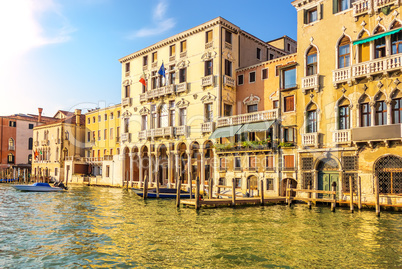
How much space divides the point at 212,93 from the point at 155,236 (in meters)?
18.9

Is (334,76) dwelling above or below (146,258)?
above

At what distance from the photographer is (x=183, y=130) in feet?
109

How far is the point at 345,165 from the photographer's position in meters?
22.1

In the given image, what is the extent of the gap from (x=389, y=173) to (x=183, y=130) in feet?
57.6

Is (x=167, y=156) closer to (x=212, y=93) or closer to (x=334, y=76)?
(x=212, y=93)

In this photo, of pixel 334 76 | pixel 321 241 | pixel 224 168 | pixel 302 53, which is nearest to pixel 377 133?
pixel 334 76

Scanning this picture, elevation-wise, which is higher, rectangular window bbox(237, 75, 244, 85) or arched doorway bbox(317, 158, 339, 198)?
rectangular window bbox(237, 75, 244, 85)

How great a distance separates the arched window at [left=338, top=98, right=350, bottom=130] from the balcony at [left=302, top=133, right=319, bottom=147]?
5.15 ft

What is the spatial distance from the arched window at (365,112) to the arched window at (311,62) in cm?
404

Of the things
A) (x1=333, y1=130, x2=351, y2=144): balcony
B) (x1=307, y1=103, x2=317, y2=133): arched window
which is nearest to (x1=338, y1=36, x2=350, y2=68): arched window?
(x1=307, y1=103, x2=317, y2=133): arched window

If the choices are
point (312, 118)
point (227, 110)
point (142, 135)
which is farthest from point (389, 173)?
point (142, 135)

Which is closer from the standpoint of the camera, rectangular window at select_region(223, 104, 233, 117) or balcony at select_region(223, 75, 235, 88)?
balcony at select_region(223, 75, 235, 88)

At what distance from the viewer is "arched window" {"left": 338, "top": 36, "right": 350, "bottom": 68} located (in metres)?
22.7

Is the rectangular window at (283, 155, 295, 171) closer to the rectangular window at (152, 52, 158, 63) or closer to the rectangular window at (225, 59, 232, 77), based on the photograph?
the rectangular window at (225, 59, 232, 77)
